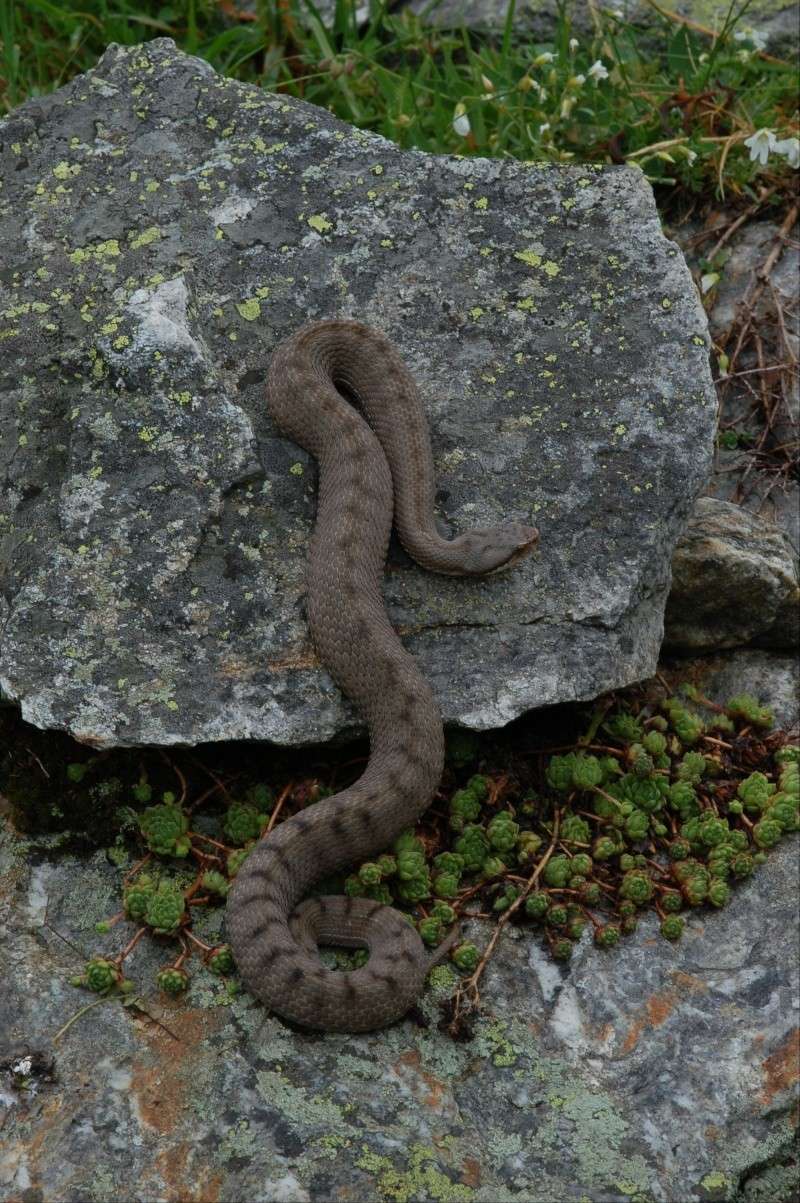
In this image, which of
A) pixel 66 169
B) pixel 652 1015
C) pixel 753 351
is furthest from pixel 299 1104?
pixel 753 351

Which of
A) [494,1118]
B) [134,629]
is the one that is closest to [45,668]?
[134,629]

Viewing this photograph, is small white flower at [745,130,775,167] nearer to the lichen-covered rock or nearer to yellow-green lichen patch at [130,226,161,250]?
the lichen-covered rock

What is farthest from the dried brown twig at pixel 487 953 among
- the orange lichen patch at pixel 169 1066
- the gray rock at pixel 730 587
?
the gray rock at pixel 730 587

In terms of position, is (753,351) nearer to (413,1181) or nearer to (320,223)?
(320,223)

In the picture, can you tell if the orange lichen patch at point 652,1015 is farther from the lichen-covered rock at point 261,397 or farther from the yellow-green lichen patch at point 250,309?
the yellow-green lichen patch at point 250,309

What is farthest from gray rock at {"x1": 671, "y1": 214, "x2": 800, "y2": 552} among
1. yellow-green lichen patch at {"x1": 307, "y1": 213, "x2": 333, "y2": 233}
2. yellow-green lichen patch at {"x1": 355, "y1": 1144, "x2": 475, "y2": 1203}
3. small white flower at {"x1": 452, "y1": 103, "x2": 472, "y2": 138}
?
yellow-green lichen patch at {"x1": 355, "y1": 1144, "x2": 475, "y2": 1203}

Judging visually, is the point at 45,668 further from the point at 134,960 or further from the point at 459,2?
the point at 459,2
